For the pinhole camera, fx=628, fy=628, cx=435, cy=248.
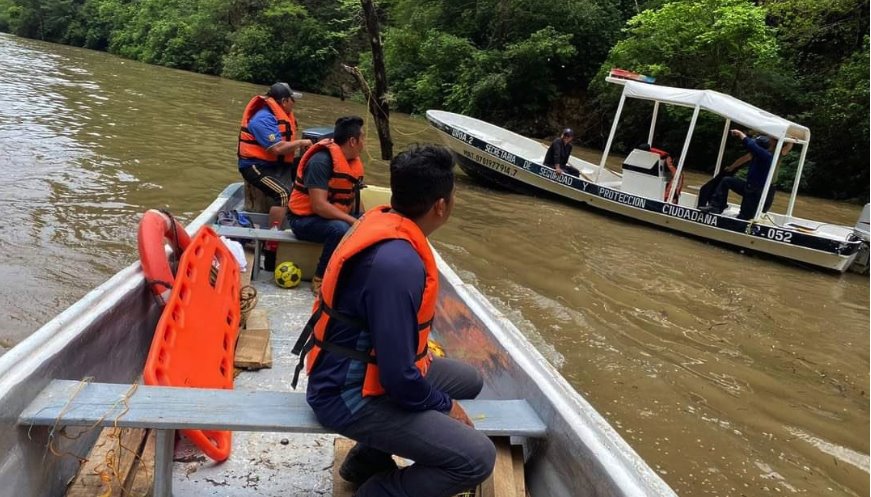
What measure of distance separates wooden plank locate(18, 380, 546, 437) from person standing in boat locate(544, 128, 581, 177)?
9.41 m

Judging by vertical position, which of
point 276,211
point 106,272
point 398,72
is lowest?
point 106,272

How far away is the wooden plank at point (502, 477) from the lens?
7.44ft

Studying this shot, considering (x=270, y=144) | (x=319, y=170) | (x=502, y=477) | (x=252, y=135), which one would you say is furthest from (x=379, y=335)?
(x=252, y=135)

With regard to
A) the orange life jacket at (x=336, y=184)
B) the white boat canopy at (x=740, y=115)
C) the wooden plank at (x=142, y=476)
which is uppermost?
the white boat canopy at (x=740, y=115)

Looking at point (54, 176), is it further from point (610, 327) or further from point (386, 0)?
point (386, 0)

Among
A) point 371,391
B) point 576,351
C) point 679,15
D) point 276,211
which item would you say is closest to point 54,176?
point 276,211

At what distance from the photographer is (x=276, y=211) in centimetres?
545

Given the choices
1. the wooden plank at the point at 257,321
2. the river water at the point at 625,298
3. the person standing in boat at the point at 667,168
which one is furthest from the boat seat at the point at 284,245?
the person standing in boat at the point at 667,168

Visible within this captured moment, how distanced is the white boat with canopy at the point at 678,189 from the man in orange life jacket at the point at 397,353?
8.60m

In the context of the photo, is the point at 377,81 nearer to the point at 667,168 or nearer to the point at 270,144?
the point at 667,168

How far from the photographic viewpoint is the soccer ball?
4695 mm

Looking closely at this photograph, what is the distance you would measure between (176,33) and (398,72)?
18733mm

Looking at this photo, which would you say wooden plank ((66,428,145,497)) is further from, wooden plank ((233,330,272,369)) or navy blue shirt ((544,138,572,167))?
navy blue shirt ((544,138,572,167))

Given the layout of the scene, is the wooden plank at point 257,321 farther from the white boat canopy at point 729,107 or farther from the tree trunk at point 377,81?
the white boat canopy at point 729,107
